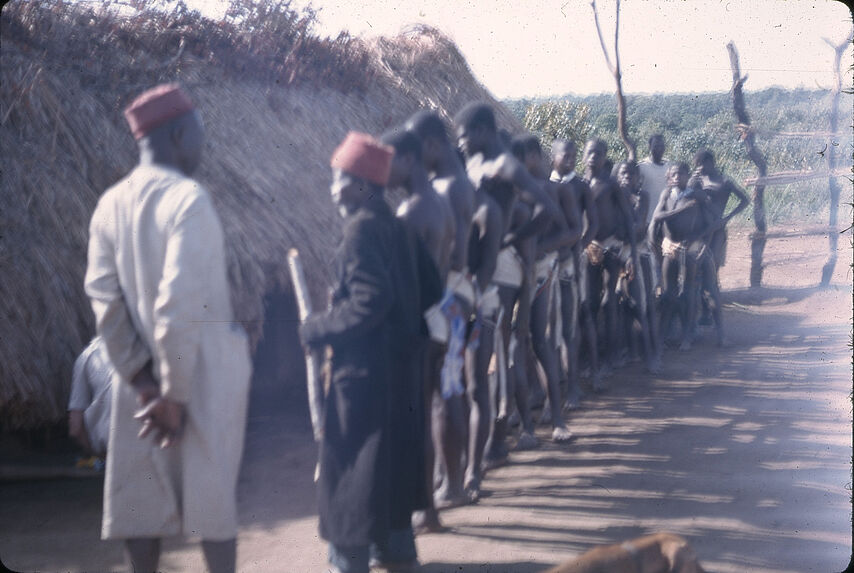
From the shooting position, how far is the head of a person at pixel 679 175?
7383mm

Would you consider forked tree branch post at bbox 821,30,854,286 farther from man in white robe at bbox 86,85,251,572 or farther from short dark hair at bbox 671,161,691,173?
man in white robe at bbox 86,85,251,572

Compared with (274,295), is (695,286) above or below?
below

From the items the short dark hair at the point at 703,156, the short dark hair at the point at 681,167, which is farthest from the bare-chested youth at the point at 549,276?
the short dark hair at the point at 703,156

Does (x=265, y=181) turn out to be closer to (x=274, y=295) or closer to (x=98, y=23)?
(x=274, y=295)

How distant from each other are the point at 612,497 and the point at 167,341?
8.67ft

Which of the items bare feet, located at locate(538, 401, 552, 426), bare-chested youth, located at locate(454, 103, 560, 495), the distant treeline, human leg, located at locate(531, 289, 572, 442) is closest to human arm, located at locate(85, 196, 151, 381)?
bare-chested youth, located at locate(454, 103, 560, 495)

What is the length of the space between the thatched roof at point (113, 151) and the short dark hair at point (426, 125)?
364mm

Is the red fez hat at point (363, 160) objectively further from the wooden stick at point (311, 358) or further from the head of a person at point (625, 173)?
the head of a person at point (625, 173)

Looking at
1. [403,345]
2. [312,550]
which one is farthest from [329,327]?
[312,550]

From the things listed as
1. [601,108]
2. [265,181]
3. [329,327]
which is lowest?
[329,327]

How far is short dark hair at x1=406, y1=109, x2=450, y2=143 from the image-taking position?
11.7 ft

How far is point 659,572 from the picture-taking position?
316cm

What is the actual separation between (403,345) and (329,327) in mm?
354

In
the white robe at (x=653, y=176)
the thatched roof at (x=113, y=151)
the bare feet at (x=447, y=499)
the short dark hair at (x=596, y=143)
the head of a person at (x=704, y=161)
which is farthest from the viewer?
the white robe at (x=653, y=176)
